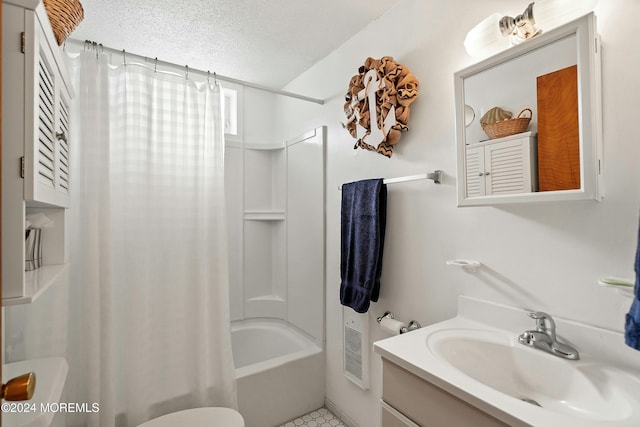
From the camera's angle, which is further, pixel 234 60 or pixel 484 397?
pixel 234 60

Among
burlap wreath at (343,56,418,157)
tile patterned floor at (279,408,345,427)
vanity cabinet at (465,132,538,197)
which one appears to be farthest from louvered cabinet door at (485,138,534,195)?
tile patterned floor at (279,408,345,427)

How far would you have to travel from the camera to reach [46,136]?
1.01m

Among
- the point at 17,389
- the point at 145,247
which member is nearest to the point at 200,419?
the point at 145,247

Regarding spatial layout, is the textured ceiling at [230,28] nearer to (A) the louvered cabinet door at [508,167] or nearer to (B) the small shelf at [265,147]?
(B) the small shelf at [265,147]

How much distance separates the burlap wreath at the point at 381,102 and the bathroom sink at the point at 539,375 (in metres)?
0.96

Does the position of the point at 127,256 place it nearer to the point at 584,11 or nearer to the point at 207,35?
the point at 207,35

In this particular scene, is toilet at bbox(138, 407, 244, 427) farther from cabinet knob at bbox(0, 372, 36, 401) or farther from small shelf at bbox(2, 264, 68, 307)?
cabinet knob at bbox(0, 372, 36, 401)

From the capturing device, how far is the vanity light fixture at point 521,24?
102cm

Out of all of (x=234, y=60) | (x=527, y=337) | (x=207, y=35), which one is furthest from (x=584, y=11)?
(x=234, y=60)

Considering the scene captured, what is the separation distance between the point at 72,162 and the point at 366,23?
5.53 ft

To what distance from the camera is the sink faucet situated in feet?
3.32

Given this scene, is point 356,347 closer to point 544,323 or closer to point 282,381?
point 282,381

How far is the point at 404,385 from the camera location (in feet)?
3.44

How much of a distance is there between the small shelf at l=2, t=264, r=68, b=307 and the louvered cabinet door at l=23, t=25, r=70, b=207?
234 mm
